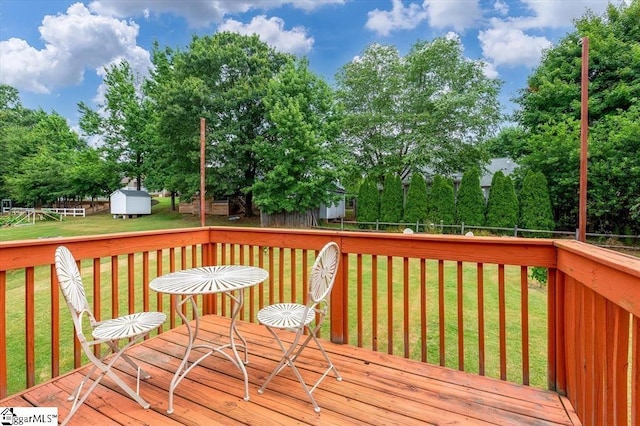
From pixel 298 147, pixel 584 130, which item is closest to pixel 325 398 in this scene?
pixel 584 130

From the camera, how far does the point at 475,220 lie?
11797 mm

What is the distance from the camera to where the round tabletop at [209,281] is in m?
1.87

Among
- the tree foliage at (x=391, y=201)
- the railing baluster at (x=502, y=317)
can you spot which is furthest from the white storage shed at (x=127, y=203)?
the railing baluster at (x=502, y=317)

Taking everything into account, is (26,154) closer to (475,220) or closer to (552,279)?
(475,220)

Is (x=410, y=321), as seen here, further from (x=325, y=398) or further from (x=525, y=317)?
(x=325, y=398)

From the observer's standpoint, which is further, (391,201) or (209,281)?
(391,201)

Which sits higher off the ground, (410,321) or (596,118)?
(596,118)

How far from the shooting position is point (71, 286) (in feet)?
5.66

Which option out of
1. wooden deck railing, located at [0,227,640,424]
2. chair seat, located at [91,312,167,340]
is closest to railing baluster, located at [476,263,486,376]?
wooden deck railing, located at [0,227,640,424]

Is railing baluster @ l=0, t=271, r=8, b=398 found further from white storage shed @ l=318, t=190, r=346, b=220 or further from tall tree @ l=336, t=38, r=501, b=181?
white storage shed @ l=318, t=190, r=346, b=220

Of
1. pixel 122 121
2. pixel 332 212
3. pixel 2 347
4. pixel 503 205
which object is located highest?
pixel 122 121

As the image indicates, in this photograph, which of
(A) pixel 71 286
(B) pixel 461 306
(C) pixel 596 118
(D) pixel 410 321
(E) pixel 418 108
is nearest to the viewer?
(A) pixel 71 286

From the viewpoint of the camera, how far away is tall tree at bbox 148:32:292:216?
14109mm

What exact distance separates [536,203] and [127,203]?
21548 millimetres
